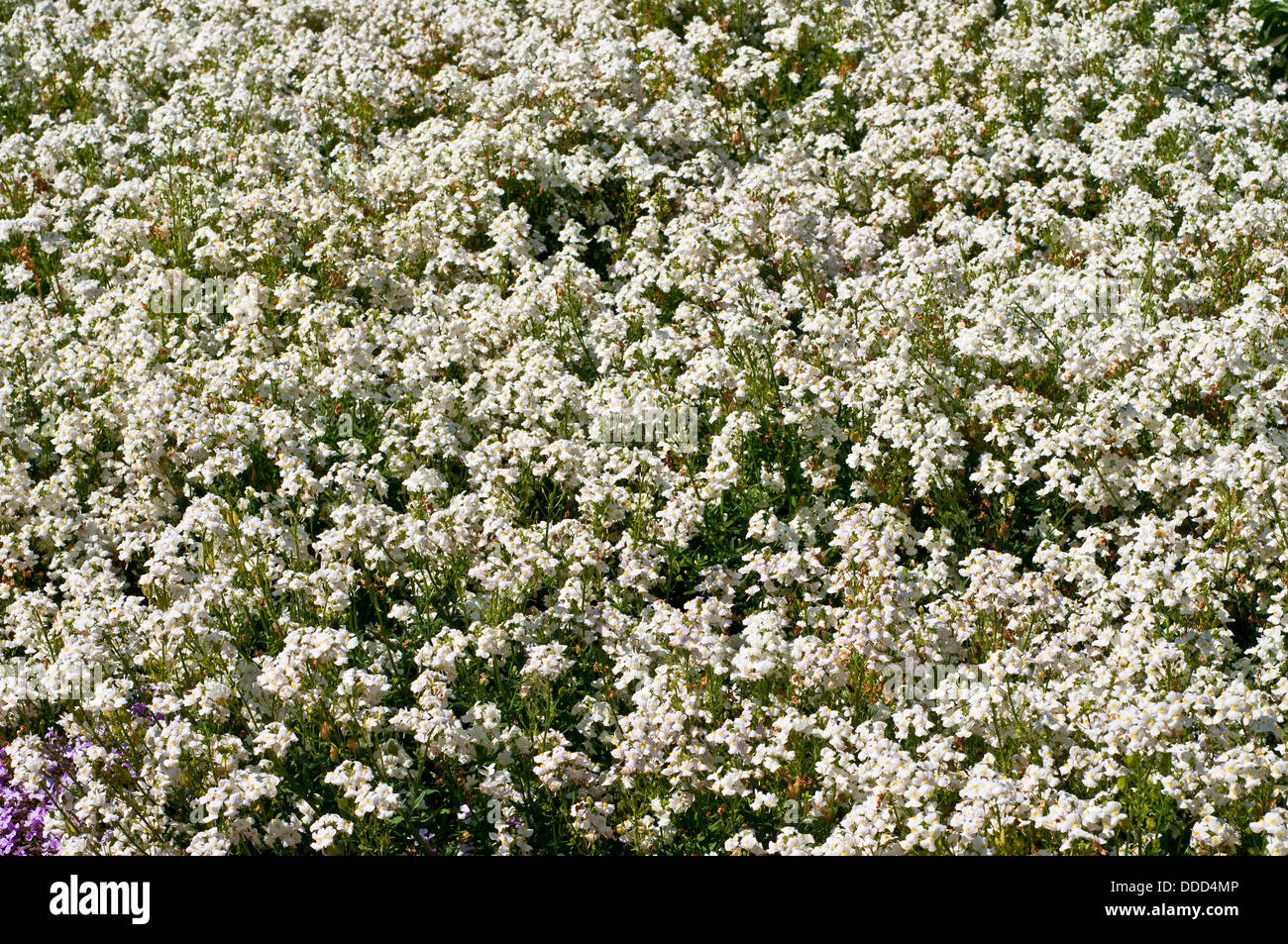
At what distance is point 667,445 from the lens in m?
10.1

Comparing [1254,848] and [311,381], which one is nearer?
[1254,848]

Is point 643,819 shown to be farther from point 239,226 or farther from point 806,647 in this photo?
point 239,226

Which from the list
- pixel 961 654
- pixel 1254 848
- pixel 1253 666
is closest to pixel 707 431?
pixel 961 654

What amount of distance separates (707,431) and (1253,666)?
420cm

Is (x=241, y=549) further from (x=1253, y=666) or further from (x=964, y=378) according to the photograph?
(x=1253, y=666)

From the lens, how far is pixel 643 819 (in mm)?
7691

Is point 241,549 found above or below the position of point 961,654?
above

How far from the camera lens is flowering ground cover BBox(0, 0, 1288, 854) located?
25.7 feet

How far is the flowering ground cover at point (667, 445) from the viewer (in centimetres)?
784

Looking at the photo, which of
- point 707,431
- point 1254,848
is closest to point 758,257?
point 707,431

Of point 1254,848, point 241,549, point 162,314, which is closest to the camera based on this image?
point 1254,848

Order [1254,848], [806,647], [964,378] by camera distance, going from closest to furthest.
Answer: [1254,848] → [806,647] → [964,378]

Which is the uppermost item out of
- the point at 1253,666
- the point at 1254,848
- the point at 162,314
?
the point at 162,314

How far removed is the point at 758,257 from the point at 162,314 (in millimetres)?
5360
